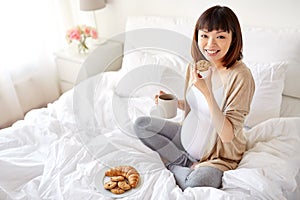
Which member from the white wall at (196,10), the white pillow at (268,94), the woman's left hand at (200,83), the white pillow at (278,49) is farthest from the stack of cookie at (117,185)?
the white wall at (196,10)

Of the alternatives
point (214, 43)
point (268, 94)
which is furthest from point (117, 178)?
point (268, 94)

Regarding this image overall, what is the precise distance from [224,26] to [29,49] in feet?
6.13

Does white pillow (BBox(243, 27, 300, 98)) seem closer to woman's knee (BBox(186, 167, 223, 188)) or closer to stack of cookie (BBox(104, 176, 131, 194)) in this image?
woman's knee (BBox(186, 167, 223, 188))

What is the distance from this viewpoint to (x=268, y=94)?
1.56 metres

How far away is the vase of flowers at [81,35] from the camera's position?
2346 mm

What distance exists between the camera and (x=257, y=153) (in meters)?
1.23

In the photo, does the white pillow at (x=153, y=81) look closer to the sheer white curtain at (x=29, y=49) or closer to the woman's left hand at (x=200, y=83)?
the woman's left hand at (x=200, y=83)

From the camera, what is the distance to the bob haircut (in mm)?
1088

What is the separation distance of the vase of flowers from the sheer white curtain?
0.29 metres

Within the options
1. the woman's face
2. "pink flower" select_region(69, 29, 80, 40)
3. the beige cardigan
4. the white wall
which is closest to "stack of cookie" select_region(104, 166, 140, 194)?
the beige cardigan

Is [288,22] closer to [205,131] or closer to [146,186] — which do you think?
[205,131]

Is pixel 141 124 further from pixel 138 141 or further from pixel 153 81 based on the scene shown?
pixel 153 81

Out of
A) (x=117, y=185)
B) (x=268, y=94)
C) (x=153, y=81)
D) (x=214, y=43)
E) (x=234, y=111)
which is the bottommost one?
(x=117, y=185)

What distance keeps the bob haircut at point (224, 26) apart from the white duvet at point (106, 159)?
308 millimetres
